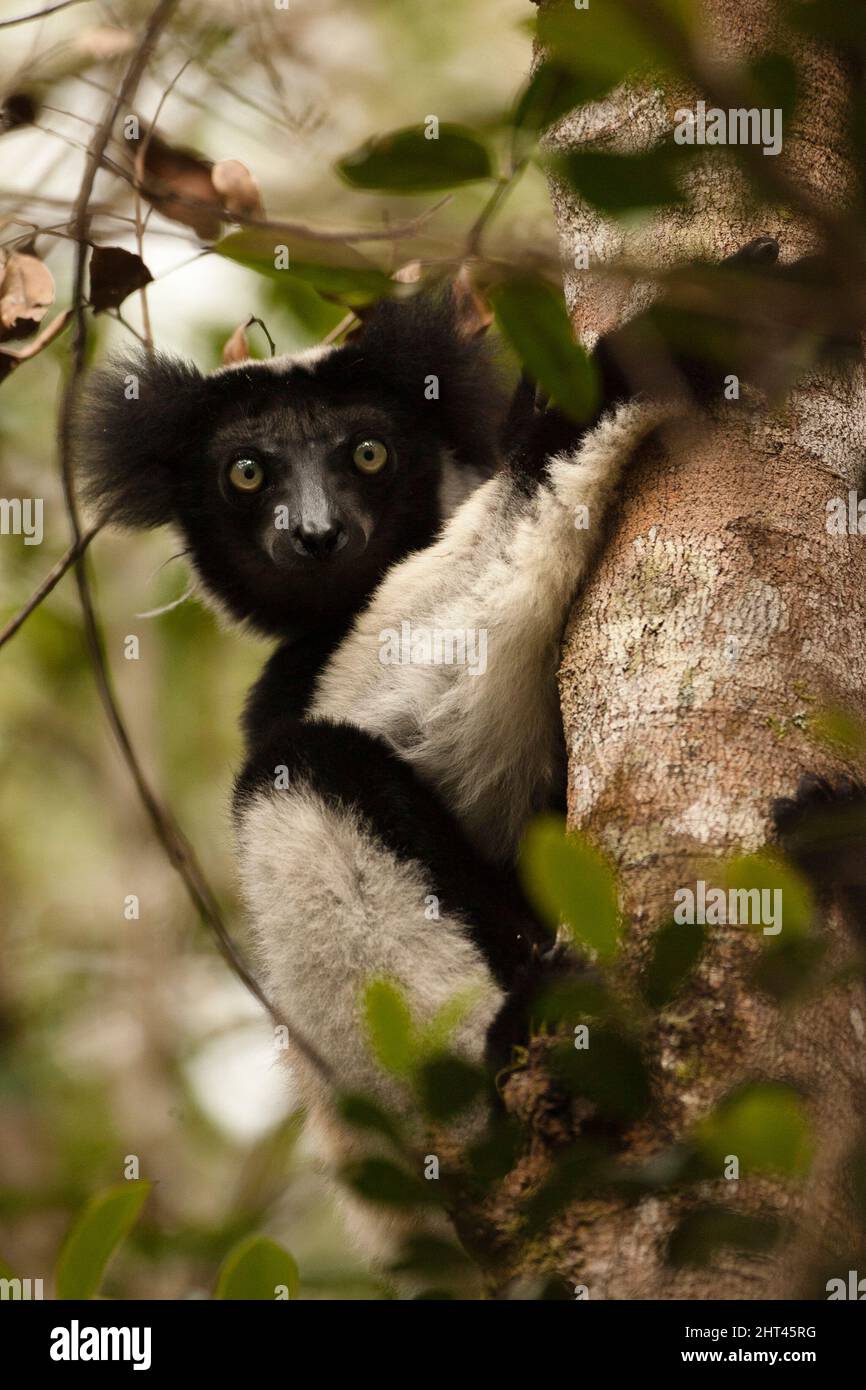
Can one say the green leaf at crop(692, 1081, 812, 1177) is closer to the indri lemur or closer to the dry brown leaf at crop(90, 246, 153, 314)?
the indri lemur

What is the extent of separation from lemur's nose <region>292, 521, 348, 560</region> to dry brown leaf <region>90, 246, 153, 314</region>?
0.76 metres

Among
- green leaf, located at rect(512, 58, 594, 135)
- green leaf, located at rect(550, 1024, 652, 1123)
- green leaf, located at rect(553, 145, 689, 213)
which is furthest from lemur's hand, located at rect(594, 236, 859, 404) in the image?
green leaf, located at rect(550, 1024, 652, 1123)

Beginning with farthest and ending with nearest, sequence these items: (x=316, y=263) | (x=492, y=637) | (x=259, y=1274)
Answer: (x=492, y=637) → (x=259, y=1274) → (x=316, y=263)

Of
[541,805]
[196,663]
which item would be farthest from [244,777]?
[196,663]

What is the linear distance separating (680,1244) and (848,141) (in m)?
1.05

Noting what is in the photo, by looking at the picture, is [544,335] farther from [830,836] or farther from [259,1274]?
[259,1274]

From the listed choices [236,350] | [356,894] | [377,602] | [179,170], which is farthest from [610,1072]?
[236,350]

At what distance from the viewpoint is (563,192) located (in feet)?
4.13

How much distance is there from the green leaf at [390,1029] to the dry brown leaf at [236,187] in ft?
8.47

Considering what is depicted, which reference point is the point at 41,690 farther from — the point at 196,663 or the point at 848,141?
the point at 848,141

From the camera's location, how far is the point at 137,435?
4152 millimetres

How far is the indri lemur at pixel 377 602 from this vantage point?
9.40 feet

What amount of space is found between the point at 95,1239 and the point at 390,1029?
658 millimetres

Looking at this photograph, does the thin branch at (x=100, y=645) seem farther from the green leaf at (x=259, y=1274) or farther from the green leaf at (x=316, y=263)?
the green leaf at (x=259, y=1274)
